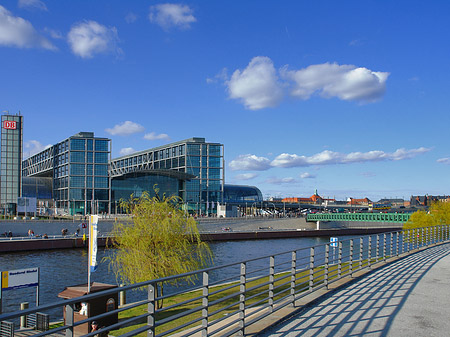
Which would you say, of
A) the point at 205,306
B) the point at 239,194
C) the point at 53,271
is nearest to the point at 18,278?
the point at 205,306

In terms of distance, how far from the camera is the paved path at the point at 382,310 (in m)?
7.64

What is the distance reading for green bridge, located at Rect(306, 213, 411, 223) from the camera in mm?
97331

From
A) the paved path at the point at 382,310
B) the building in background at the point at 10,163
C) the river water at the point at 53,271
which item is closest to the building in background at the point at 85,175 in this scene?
the building in background at the point at 10,163

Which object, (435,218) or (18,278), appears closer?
(18,278)

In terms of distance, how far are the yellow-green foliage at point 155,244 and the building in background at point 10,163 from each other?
104057 millimetres

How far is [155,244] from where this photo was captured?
23.9 meters

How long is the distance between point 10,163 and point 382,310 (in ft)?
408

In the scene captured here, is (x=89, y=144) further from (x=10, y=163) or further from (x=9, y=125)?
(x=9, y=125)

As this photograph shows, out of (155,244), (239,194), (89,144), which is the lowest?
(155,244)

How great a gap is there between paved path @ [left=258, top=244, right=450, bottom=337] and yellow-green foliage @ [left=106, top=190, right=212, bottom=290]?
12.0 metres

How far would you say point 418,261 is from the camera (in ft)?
60.5

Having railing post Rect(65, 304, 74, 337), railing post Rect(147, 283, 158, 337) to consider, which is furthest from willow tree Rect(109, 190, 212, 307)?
railing post Rect(65, 304, 74, 337)

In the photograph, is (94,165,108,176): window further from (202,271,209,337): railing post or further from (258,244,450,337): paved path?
(202,271,209,337): railing post

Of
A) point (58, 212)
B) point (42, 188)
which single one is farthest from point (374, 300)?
point (42, 188)
